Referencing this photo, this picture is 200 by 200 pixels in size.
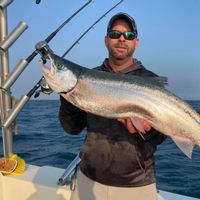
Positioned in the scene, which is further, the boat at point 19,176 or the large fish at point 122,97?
the boat at point 19,176

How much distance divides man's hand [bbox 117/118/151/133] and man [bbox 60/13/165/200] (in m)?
0.05

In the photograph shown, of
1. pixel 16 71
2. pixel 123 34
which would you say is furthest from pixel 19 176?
pixel 123 34

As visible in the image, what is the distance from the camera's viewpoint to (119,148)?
3.46 meters

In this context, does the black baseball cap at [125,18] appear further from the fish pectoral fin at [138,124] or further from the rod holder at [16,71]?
the rod holder at [16,71]

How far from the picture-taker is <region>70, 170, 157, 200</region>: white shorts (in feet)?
11.5

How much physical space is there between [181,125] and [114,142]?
599 mm

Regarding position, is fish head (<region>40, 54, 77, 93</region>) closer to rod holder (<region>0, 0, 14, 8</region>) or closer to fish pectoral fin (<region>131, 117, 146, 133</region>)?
fish pectoral fin (<region>131, 117, 146, 133</region>)

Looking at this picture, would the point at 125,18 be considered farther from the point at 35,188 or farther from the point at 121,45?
the point at 35,188

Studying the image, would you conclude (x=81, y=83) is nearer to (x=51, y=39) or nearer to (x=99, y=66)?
(x=99, y=66)

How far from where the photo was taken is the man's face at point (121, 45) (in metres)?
3.53

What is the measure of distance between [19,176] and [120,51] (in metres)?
2.39

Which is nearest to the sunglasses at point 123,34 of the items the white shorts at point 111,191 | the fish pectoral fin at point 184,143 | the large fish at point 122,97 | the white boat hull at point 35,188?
the large fish at point 122,97

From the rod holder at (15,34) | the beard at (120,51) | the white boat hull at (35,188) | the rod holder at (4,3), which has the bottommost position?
the white boat hull at (35,188)

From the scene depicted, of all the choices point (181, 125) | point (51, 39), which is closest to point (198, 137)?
point (181, 125)
